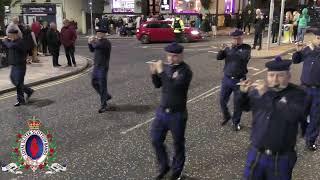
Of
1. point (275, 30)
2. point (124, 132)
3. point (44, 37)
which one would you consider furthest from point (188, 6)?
point (124, 132)

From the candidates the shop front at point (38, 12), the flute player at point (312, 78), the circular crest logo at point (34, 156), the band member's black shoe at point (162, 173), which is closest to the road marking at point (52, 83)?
the circular crest logo at point (34, 156)

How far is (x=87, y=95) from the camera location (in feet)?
41.5

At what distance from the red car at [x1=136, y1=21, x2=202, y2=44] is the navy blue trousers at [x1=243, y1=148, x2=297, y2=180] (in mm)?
24384

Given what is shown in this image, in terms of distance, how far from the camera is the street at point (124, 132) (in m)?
7.04

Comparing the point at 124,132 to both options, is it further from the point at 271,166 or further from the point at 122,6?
A: the point at 122,6

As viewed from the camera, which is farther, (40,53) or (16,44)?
(40,53)

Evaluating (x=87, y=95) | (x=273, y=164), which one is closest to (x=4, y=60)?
(x=87, y=95)

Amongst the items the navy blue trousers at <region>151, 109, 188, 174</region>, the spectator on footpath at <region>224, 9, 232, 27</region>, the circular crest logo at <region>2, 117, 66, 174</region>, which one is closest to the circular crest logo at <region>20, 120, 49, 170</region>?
the circular crest logo at <region>2, 117, 66, 174</region>

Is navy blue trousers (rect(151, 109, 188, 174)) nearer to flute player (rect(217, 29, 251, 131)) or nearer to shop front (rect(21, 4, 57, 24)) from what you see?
flute player (rect(217, 29, 251, 131))

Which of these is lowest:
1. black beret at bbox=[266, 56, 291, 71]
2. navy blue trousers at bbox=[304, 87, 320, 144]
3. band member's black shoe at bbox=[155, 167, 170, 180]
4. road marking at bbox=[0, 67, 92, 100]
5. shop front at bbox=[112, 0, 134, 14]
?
road marking at bbox=[0, 67, 92, 100]

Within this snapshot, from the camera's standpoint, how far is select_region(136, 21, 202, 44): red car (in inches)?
1130

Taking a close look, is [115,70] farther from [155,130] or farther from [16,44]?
[155,130]

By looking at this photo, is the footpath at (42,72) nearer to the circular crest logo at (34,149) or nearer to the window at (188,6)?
the circular crest logo at (34,149)

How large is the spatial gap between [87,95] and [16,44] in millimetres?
2581
